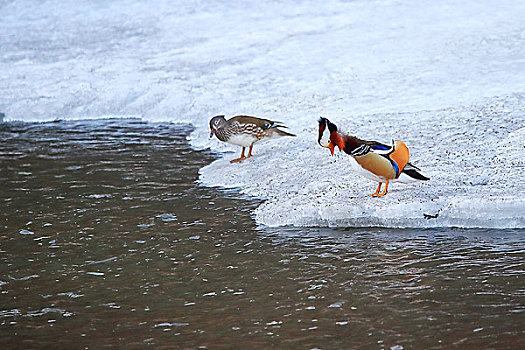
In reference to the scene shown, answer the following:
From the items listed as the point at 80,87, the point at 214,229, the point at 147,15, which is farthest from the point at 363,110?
the point at 147,15

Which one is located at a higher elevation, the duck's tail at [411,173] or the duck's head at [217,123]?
the duck's head at [217,123]

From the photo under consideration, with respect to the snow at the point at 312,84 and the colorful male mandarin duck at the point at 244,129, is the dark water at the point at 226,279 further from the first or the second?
the colorful male mandarin duck at the point at 244,129

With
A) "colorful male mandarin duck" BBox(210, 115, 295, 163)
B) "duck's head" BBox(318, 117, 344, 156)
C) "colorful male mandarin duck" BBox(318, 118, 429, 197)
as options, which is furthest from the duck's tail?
"colorful male mandarin duck" BBox(210, 115, 295, 163)

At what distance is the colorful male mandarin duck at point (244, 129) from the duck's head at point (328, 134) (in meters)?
2.11

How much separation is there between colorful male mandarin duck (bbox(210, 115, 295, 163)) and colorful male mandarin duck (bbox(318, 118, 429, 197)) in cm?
211

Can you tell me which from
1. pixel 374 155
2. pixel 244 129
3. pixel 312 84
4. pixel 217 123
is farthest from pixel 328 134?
pixel 312 84

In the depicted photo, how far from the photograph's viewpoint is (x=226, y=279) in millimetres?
4750

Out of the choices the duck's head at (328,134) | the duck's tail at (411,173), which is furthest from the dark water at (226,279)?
the duck's head at (328,134)

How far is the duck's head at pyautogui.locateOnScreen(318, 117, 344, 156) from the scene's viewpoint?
18.6ft

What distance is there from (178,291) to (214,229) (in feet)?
4.25

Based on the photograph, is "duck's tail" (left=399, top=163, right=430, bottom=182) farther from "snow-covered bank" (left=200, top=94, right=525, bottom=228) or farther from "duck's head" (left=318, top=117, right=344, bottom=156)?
"duck's head" (left=318, top=117, right=344, bottom=156)

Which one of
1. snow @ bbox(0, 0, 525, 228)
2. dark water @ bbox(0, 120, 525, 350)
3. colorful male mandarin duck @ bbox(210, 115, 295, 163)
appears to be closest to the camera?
dark water @ bbox(0, 120, 525, 350)

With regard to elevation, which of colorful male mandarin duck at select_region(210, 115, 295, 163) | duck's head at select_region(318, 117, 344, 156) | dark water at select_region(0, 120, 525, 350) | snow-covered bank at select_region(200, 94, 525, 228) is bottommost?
dark water at select_region(0, 120, 525, 350)

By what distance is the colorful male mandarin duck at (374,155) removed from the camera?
5680mm
